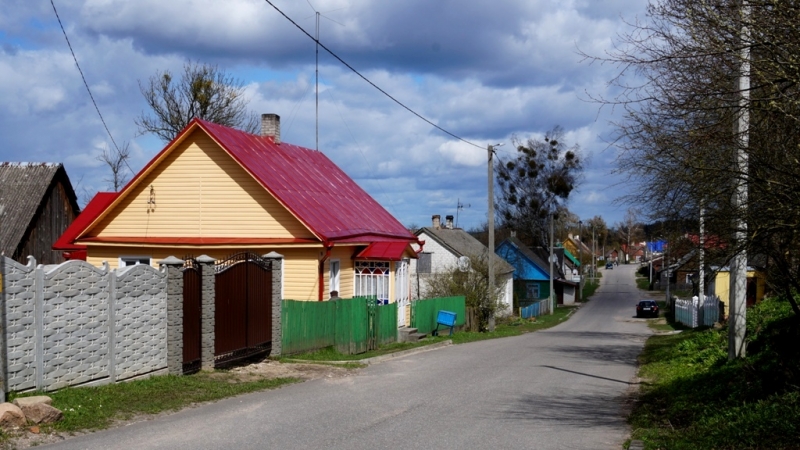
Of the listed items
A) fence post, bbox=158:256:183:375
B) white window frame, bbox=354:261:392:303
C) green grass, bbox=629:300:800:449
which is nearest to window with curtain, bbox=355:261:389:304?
white window frame, bbox=354:261:392:303

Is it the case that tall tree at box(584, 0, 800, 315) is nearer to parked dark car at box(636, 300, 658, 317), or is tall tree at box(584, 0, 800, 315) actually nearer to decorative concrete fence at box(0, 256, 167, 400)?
decorative concrete fence at box(0, 256, 167, 400)

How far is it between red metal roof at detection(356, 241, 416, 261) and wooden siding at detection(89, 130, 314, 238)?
3.05m

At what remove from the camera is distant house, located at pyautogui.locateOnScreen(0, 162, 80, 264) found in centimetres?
3172

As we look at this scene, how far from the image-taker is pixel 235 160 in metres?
22.9

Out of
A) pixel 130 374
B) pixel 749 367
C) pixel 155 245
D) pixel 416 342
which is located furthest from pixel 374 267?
pixel 749 367

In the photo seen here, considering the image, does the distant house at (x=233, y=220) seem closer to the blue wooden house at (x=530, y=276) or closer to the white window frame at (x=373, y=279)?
the white window frame at (x=373, y=279)

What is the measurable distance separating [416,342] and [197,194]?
8.15 m

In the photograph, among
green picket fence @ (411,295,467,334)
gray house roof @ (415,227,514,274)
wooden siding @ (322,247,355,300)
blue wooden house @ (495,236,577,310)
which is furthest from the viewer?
blue wooden house @ (495,236,577,310)

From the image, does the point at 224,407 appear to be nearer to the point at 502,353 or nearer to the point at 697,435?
the point at 697,435

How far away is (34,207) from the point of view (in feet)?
106

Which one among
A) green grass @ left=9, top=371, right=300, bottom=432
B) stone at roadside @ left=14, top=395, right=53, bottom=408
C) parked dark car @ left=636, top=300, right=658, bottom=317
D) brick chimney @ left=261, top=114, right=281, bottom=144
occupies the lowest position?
parked dark car @ left=636, top=300, right=658, bottom=317

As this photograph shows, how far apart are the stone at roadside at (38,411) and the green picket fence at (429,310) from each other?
19402 mm

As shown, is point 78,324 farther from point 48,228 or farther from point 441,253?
point 441,253

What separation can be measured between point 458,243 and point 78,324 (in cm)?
4449
